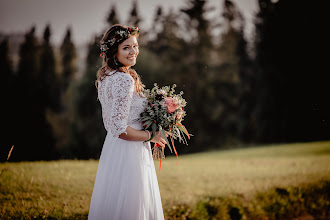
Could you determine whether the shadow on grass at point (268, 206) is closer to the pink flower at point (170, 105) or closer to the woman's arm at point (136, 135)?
the woman's arm at point (136, 135)

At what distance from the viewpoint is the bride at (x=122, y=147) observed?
270 centimetres

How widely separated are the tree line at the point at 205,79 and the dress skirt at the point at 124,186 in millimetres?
16534

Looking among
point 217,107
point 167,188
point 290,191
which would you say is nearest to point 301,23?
point 217,107

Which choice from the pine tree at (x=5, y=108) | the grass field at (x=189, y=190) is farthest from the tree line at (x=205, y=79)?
the grass field at (x=189, y=190)

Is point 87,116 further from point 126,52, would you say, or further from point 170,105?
point 170,105

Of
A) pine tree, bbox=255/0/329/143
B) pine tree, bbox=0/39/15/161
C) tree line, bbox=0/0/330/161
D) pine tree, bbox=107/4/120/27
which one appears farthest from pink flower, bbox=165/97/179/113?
pine tree, bbox=107/4/120/27

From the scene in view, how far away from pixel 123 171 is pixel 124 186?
15 cm

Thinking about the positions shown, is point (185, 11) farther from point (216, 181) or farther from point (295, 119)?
point (216, 181)

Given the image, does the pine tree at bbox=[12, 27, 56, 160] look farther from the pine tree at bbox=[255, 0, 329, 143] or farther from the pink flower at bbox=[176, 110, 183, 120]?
the pine tree at bbox=[255, 0, 329, 143]

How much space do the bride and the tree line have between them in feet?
53.6

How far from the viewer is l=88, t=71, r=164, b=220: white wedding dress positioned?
2.72 metres

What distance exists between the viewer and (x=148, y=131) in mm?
2980

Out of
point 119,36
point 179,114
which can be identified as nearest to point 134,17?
point 119,36

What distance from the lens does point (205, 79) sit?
29.6m
